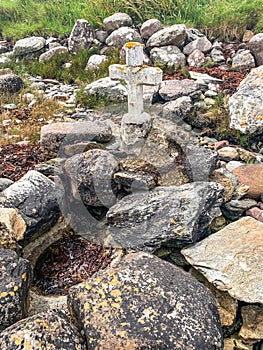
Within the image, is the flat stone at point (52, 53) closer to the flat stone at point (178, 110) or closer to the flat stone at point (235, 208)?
the flat stone at point (178, 110)

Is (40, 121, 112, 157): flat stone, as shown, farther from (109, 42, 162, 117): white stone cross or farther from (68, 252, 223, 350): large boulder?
(68, 252, 223, 350): large boulder

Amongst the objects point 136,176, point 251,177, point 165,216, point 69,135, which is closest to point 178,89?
point 69,135

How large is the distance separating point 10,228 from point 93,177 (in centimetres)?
110

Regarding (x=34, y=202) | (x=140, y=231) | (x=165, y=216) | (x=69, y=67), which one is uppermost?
(x=34, y=202)

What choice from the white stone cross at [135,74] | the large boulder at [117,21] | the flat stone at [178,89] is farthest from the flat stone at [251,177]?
the large boulder at [117,21]

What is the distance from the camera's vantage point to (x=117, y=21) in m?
11.7

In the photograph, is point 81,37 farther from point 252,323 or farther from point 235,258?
point 252,323

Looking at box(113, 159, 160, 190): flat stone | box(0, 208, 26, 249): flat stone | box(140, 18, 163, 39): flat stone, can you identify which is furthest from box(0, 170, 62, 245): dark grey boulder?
box(140, 18, 163, 39): flat stone

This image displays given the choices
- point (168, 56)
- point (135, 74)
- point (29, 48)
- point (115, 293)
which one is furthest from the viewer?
point (29, 48)

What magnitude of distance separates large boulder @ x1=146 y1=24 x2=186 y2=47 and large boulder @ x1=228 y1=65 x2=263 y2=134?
4409 mm

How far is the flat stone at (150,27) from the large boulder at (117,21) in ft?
2.72

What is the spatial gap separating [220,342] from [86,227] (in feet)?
7.30

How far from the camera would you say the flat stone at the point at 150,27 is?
11.0 m

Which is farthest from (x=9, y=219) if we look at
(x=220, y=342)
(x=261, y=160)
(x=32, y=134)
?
(x=261, y=160)
